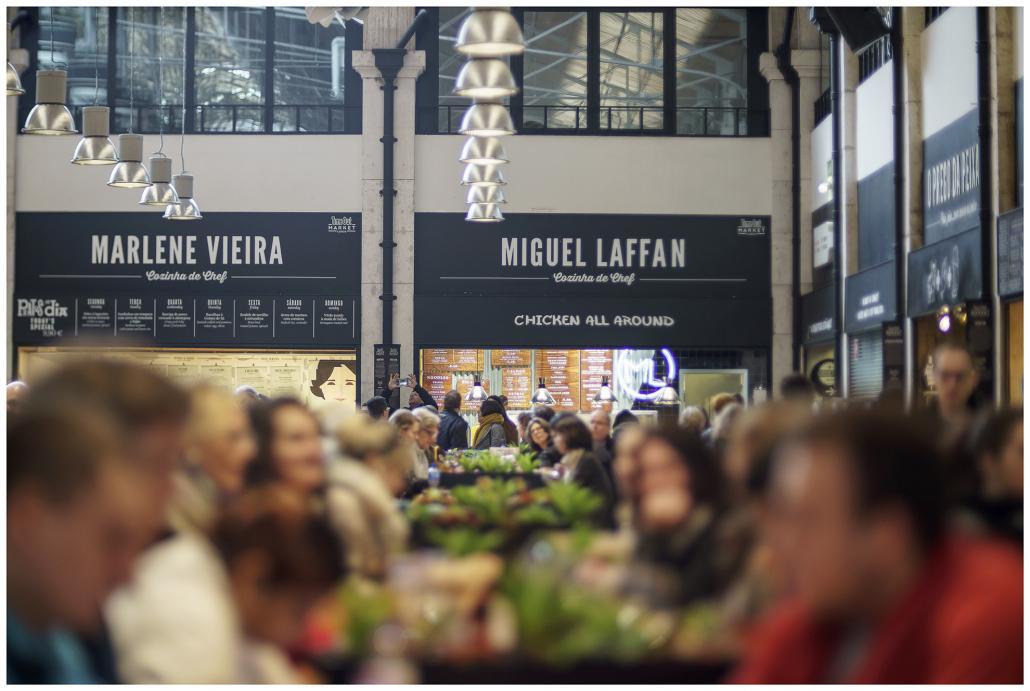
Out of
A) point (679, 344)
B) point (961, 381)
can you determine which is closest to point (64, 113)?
point (961, 381)

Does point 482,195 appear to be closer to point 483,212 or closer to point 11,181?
point 483,212

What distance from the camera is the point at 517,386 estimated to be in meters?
19.0

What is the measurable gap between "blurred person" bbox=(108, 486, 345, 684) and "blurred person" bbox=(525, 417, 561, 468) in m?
7.29

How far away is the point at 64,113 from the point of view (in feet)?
33.9

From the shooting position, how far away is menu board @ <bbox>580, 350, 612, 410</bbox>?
1905 cm

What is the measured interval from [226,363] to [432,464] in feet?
29.6

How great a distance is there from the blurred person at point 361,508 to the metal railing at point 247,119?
53.0 ft

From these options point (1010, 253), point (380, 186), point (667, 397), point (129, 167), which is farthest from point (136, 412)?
point (380, 186)

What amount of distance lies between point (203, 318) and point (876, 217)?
9.27m

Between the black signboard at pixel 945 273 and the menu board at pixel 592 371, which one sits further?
the menu board at pixel 592 371

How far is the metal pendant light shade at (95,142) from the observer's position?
37.8ft

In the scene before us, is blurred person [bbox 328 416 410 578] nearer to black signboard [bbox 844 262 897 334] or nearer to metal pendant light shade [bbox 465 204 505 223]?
black signboard [bbox 844 262 897 334]

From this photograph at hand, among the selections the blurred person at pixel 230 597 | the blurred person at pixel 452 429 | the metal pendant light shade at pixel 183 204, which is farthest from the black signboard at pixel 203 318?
the blurred person at pixel 230 597

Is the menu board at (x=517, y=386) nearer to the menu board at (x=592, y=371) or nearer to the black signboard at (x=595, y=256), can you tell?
the menu board at (x=592, y=371)
